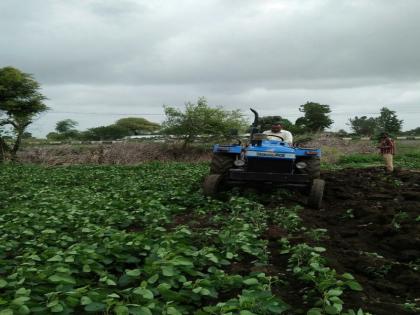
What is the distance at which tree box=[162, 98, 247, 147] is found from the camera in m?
A: 30.0

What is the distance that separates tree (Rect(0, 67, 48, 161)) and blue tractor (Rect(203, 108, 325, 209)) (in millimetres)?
20098

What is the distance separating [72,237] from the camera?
644 cm

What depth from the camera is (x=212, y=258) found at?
4738mm

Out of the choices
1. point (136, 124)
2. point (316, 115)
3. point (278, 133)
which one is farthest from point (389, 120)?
point (278, 133)

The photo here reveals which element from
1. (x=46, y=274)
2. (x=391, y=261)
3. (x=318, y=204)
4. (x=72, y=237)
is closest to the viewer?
(x=46, y=274)

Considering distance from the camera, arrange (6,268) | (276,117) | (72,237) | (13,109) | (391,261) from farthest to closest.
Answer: (13,109), (276,117), (72,237), (391,261), (6,268)

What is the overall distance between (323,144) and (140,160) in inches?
437

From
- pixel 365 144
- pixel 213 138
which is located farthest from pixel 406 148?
pixel 213 138

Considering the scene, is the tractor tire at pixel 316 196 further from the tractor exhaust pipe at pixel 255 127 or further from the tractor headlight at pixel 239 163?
the tractor exhaust pipe at pixel 255 127

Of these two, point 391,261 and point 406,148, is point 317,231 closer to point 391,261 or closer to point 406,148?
point 391,261

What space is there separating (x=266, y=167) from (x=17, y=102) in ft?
70.8

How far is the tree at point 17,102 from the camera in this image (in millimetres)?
27391

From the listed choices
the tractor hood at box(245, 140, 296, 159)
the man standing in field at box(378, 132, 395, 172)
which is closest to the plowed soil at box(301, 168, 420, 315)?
the tractor hood at box(245, 140, 296, 159)

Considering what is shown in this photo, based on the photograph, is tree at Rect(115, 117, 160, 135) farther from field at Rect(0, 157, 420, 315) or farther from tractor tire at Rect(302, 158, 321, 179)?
field at Rect(0, 157, 420, 315)
